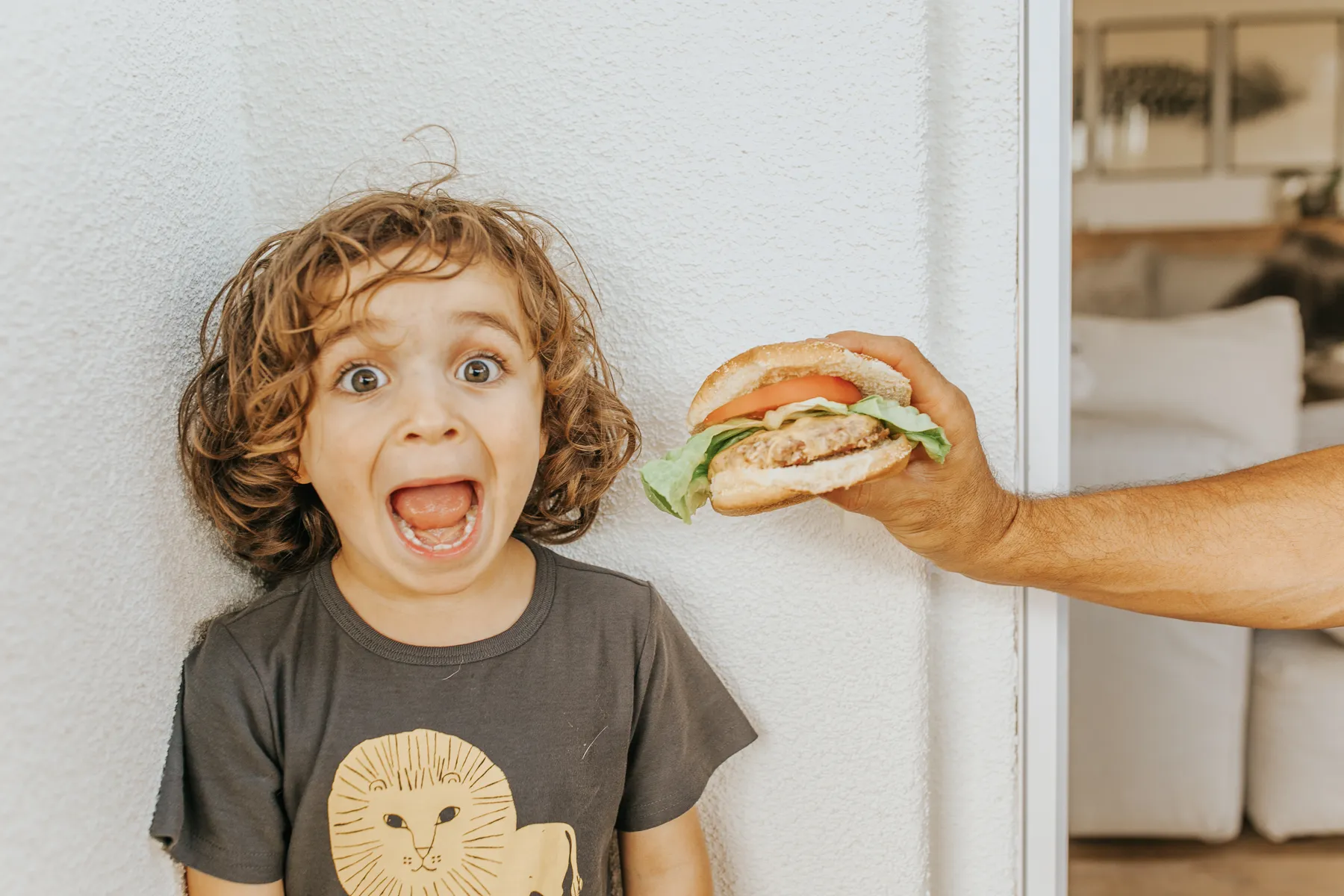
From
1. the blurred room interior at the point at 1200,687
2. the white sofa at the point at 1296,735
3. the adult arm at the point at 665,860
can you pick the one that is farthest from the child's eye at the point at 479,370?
the white sofa at the point at 1296,735

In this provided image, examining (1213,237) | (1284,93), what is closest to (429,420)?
(1213,237)

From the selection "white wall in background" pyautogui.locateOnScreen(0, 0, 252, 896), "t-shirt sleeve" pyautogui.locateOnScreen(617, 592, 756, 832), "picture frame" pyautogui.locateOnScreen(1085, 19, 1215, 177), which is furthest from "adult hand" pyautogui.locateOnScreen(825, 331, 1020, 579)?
"picture frame" pyautogui.locateOnScreen(1085, 19, 1215, 177)

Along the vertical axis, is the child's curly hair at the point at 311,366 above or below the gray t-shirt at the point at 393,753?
above

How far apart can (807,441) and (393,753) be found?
47 centimetres

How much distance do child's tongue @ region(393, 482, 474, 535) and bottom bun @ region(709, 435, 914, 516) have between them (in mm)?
234

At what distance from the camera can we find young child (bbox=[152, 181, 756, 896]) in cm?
76

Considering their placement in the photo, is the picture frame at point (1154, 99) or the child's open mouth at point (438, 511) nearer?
the child's open mouth at point (438, 511)

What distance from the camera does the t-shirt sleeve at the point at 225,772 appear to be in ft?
2.55

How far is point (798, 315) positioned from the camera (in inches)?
37.4

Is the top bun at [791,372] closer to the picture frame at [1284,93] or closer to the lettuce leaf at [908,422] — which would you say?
the lettuce leaf at [908,422]

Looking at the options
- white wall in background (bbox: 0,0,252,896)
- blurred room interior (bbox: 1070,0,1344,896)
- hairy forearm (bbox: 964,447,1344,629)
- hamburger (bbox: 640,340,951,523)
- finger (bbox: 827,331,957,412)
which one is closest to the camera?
white wall in background (bbox: 0,0,252,896)

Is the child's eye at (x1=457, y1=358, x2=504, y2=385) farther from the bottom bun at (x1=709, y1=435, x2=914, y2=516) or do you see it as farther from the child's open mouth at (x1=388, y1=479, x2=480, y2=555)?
the bottom bun at (x1=709, y1=435, x2=914, y2=516)

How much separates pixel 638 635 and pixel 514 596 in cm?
13

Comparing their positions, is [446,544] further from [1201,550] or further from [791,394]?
[1201,550]
